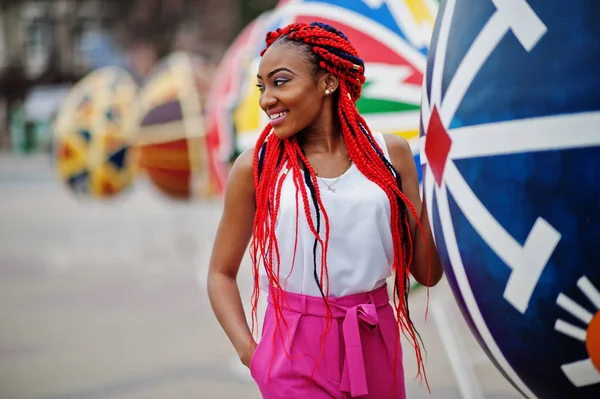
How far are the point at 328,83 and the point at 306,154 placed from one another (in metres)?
0.19

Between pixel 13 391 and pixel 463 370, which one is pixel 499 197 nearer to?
pixel 463 370

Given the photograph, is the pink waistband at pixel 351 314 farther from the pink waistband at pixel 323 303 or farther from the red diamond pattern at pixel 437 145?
the red diamond pattern at pixel 437 145

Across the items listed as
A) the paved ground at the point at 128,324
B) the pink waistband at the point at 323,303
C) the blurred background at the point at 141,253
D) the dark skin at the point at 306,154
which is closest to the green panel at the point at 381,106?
the blurred background at the point at 141,253

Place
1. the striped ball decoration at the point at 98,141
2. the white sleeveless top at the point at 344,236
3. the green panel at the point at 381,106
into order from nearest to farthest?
the white sleeveless top at the point at 344,236
the green panel at the point at 381,106
the striped ball decoration at the point at 98,141

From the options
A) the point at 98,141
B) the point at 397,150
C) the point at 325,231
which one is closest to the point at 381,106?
the point at 397,150

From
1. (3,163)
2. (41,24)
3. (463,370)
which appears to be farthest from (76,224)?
(41,24)

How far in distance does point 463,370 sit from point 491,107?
2.42 meters

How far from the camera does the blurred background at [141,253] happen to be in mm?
5273

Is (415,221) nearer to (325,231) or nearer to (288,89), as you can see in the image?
(325,231)

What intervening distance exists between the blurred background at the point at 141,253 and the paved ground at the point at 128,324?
0.02m

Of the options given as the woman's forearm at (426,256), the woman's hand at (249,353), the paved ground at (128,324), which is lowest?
the paved ground at (128,324)

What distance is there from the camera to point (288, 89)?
222 cm

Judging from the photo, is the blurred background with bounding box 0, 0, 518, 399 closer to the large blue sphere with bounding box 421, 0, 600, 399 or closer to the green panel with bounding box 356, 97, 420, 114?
the green panel with bounding box 356, 97, 420, 114

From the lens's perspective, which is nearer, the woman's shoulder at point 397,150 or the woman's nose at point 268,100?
the woman's nose at point 268,100
